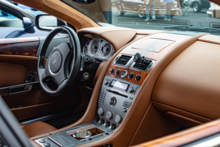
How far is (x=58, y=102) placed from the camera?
2553 millimetres

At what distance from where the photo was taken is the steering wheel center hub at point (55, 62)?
6.25 feet

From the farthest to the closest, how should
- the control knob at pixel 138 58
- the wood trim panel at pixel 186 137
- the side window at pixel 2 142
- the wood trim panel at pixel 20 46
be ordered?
the wood trim panel at pixel 20 46
the control knob at pixel 138 58
the wood trim panel at pixel 186 137
the side window at pixel 2 142

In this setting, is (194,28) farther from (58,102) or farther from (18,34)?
(18,34)

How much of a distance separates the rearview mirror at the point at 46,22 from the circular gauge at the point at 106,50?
0.67 m

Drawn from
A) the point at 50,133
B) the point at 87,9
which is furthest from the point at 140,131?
the point at 87,9

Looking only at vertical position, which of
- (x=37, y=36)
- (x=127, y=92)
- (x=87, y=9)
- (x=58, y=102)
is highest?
(x=87, y=9)

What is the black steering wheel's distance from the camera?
70.0 inches

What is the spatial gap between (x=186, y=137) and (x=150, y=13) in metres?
2.06

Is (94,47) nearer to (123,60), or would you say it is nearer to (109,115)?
(123,60)

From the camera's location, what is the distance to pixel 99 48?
90.7 inches

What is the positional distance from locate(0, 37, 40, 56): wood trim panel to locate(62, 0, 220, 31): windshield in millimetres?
595

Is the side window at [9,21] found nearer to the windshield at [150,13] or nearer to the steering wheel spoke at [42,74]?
the windshield at [150,13]

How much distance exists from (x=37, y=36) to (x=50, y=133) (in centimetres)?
133

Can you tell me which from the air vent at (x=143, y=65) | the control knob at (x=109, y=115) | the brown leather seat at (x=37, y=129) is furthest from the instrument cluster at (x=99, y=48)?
the brown leather seat at (x=37, y=129)
